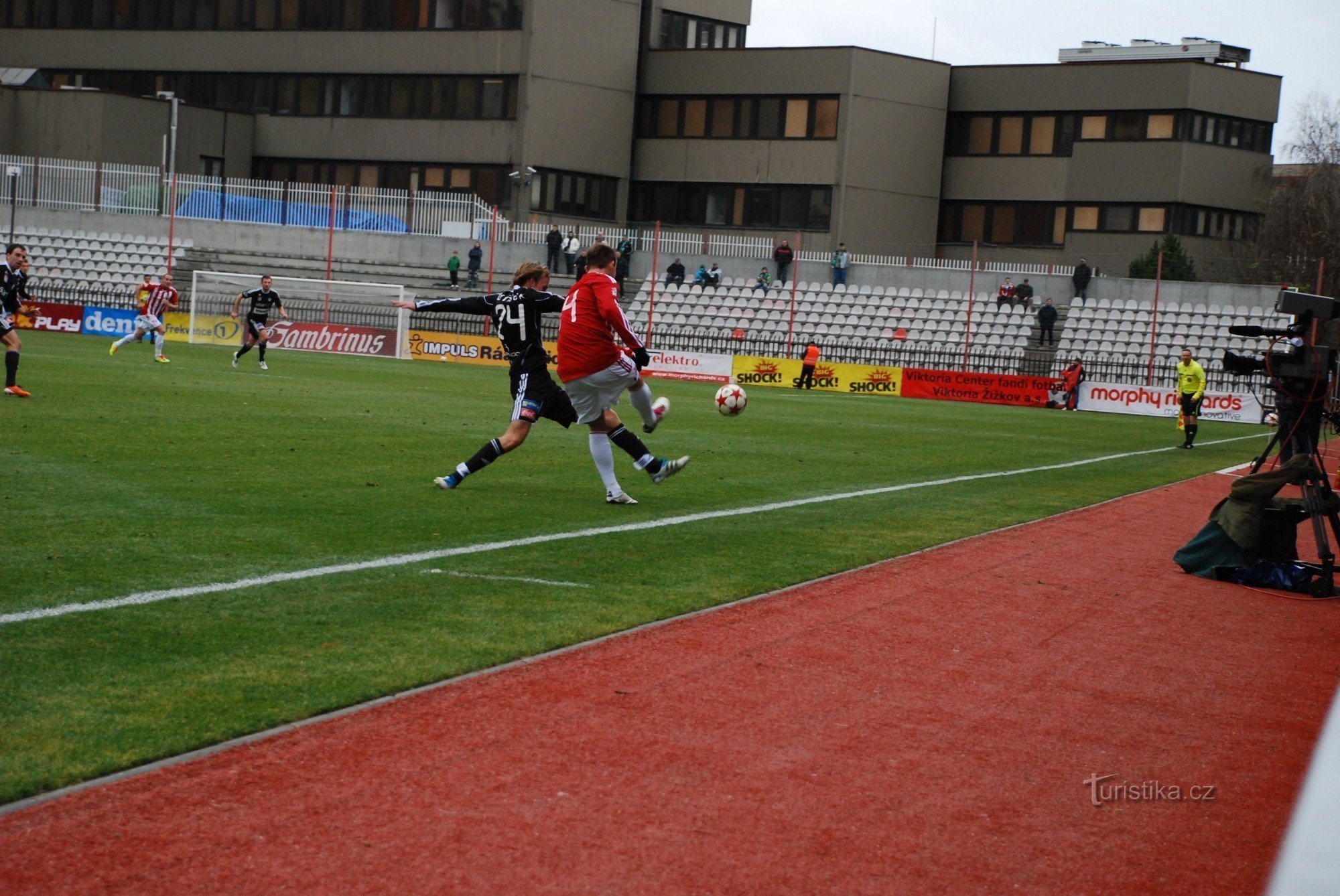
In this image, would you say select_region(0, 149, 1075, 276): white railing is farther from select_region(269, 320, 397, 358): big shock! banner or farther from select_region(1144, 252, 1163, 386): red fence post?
select_region(1144, 252, 1163, 386): red fence post

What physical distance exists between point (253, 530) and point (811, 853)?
5.93 metres

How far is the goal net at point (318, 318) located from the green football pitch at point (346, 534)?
20.8 m

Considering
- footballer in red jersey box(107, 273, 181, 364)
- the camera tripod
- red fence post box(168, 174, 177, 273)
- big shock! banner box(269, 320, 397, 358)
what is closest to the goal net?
big shock! banner box(269, 320, 397, 358)

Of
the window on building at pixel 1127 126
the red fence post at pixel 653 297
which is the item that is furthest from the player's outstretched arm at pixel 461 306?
the window on building at pixel 1127 126

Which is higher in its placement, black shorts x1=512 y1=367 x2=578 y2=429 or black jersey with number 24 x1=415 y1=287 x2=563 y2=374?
black jersey with number 24 x1=415 y1=287 x2=563 y2=374

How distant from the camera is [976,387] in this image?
4025 centimetres

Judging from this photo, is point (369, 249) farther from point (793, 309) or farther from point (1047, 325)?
point (1047, 325)

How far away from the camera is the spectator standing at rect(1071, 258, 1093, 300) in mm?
45562

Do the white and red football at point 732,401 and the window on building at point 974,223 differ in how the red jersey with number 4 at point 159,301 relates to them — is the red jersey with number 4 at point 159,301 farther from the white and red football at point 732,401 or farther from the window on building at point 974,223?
the window on building at point 974,223

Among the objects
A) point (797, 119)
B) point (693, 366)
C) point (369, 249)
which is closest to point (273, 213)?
point (369, 249)

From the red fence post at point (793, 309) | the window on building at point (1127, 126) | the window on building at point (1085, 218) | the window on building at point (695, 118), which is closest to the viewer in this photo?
the red fence post at point (793, 309)

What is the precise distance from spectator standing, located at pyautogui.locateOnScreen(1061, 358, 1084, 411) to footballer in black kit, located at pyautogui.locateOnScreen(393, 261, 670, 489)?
29.1m

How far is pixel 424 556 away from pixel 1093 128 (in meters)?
51.8

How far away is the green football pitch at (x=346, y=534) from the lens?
5.44 metres
